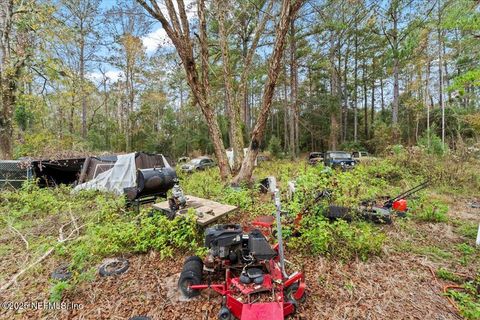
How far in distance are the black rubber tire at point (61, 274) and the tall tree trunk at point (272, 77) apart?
4.02 m

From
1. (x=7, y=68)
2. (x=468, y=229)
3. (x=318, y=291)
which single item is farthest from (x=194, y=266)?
(x=7, y=68)

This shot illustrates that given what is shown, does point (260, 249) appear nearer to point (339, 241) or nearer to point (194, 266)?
point (194, 266)

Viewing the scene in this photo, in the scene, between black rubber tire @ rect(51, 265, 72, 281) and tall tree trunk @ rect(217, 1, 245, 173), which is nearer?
black rubber tire @ rect(51, 265, 72, 281)

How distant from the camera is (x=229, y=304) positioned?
204cm

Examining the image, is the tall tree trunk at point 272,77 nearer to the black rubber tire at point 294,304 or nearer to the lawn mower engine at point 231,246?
the lawn mower engine at point 231,246

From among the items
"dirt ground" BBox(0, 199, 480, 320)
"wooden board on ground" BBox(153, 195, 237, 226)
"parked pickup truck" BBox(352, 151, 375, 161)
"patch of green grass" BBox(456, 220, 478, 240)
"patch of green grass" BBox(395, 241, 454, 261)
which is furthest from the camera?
"parked pickup truck" BBox(352, 151, 375, 161)

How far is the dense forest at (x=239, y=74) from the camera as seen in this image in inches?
247

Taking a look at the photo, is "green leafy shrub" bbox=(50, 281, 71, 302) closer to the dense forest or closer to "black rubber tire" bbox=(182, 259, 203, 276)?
"black rubber tire" bbox=(182, 259, 203, 276)

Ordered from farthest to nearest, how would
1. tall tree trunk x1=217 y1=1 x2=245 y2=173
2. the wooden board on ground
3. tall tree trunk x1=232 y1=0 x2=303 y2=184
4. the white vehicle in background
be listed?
the white vehicle in background, tall tree trunk x1=217 y1=1 x2=245 y2=173, tall tree trunk x1=232 y1=0 x2=303 y2=184, the wooden board on ground

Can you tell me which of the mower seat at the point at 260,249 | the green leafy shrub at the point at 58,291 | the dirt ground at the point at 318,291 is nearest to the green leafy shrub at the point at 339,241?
the dirt ground at the point at 318,291

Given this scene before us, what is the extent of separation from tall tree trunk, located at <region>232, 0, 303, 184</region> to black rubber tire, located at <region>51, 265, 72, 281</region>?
4017 mm

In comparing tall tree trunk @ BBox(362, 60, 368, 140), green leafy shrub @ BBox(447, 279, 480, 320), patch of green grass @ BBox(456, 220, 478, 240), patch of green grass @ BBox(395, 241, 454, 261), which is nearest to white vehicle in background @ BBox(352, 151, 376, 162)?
patch of green grass @ BBox(456, 220, 478, 240)

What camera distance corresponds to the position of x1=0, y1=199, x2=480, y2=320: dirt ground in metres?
2.18

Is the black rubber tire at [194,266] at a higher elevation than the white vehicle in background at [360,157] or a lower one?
lower
